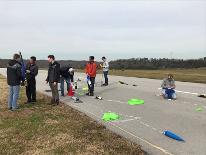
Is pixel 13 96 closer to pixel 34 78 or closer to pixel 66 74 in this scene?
pixel 34 78

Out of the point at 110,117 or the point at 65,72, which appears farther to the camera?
the point at 65,72

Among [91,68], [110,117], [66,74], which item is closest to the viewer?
[110,117]

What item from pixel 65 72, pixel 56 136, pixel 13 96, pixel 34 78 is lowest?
pixel 56 136

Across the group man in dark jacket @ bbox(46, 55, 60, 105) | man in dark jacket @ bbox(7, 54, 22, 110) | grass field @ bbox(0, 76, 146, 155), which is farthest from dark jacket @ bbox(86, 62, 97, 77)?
grass field @ bbox(0, 76, 146, 155)

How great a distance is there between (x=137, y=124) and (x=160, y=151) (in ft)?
10.4

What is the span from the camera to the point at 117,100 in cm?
1803

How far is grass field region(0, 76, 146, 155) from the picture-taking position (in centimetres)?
886

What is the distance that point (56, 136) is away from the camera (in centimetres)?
1022

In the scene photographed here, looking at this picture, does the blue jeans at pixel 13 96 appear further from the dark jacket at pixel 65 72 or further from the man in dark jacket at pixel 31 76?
the dark jacket at pixel 65 72

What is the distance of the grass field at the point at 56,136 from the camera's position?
29.1 feet

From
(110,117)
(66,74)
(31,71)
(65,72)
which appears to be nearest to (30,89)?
(31,71)

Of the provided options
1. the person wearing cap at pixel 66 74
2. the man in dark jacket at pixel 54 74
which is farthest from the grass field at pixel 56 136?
the person wearing cap at pixel 66 74

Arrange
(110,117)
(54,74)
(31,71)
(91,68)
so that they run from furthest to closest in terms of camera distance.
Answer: (91,68)
(31,71)
(54,74)
(110,117)

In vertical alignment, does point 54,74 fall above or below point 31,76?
above
